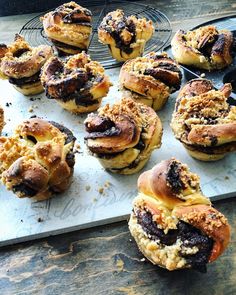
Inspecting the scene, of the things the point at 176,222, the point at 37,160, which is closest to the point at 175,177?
the point at 176,222

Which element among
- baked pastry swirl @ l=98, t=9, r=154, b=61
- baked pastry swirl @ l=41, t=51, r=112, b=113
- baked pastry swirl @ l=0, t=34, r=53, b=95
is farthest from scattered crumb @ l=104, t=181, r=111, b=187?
baked pastry swirl @ l=98, t=9, r=154, b=61

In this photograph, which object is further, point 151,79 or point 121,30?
point 121,30

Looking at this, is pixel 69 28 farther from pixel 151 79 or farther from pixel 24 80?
pixel 151 79

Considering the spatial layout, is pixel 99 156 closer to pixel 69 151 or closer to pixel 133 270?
pixel 69 151

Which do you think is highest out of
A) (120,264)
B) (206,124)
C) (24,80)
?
(206,124)

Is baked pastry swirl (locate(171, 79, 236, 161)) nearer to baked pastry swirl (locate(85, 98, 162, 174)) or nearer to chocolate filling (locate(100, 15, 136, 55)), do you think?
baked pastry swirl (locate(85, 98, 162, 174))

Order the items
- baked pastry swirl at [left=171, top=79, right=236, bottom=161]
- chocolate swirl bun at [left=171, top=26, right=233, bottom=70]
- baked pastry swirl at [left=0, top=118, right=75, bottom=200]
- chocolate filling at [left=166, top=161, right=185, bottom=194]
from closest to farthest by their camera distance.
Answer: chocolate filling at [left=166, top=161, right=185, bottom=194] < baked pastry swirl at [left=0, top=118, right=75, bottom=200] < baked pastry swirl at [left=171, top=79, right=236, bottom=161] < chocolate swirl bun at [left=171, top=26, right=233, bottom=70]

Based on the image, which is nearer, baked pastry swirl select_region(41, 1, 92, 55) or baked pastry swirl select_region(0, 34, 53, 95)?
baked pastry swirl select_region(0, 34, 53, 95)

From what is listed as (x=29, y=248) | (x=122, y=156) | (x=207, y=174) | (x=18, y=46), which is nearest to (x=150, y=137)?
(x=122, y=156)
